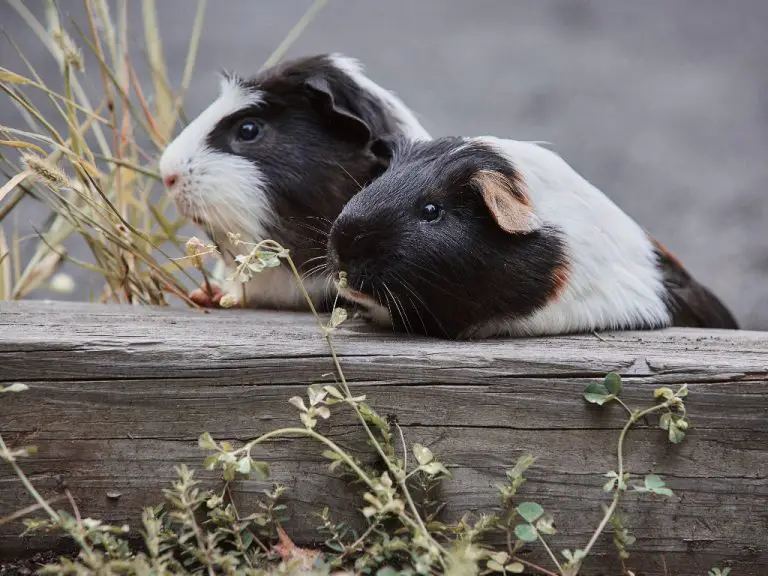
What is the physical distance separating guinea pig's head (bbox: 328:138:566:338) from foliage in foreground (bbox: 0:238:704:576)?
0.17 meters

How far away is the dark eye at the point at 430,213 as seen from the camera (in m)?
1.56

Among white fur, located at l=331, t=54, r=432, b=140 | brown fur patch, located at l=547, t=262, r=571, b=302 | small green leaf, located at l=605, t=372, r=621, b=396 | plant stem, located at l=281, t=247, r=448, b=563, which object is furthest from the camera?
white fur, located at l=331, t=54, r=432, b=140

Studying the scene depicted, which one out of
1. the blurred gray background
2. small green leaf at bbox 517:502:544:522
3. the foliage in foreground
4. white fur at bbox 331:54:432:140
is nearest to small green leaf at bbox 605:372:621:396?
the foliage in foreground

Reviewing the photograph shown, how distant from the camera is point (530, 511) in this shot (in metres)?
1.32

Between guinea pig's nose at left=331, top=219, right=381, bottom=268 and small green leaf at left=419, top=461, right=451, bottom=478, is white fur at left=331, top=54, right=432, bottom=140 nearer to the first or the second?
guinea pig's nose at left=331, top=219, right=381, bottom=268

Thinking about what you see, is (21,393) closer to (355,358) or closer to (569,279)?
(355,358)

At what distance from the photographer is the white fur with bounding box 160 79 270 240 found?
6.29 ft

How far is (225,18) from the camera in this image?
12.5ft

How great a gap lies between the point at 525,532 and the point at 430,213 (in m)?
0.65

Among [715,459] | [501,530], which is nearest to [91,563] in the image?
[501,530]

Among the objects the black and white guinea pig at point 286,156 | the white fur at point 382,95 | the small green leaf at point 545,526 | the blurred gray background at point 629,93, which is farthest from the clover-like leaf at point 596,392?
the blurred gray background at point 629,93

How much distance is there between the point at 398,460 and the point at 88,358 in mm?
Answer: 597

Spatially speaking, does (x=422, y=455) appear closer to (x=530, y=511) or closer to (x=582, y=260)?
(x=530, y=511)

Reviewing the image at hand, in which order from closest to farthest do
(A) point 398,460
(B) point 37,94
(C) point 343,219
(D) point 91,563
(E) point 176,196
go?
(D) point 91,563 → (A) point 398,460 → (C) point 343,219 → (E) point 176,196 → (B) point 37,94
